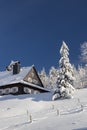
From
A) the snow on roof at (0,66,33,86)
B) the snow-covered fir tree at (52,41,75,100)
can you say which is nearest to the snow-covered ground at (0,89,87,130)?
the snow-covered fir tree at (52,41,75,100)

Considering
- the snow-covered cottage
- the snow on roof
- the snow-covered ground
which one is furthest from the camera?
the snow on roof

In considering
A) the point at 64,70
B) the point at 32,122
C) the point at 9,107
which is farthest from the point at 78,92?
the point at 32,122

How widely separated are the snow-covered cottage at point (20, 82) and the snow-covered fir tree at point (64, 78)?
745 inches

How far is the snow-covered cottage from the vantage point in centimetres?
7531

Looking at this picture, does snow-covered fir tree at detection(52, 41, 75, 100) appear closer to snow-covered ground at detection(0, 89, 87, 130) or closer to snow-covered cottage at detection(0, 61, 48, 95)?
snow-covered ground at detection(0, 89, 87, 130)

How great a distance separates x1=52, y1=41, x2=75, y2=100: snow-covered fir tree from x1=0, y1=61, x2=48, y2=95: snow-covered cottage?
18.9 meters

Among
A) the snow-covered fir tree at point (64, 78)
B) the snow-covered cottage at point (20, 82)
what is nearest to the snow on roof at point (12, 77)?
the snow-covered cottage at point (20, 82)

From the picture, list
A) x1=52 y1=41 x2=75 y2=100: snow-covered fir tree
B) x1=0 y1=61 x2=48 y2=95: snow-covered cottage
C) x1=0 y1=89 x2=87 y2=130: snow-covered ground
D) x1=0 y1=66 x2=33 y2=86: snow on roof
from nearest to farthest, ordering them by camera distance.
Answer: x1=0 y1=89 x2=87 y2=130: snow-covered ground → x1=52 y1=41 x2=75 y2=100: snow-covered fir tree → x1=0 y1=61 x2=48 y2=95: snow-covered cottage → x1=0 y1=66 x2=33 y2=86: snow on roof

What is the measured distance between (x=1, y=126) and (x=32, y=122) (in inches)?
A: 146

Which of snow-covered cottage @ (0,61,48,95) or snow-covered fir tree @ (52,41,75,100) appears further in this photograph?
snow-covered cottage @ (0,61,48,95)

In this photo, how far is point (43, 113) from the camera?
1654 inches

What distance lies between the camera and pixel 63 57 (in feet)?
192

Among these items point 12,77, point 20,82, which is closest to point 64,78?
point 20,82

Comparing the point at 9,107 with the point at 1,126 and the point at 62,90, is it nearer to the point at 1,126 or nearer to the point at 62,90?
the point at 62,90
